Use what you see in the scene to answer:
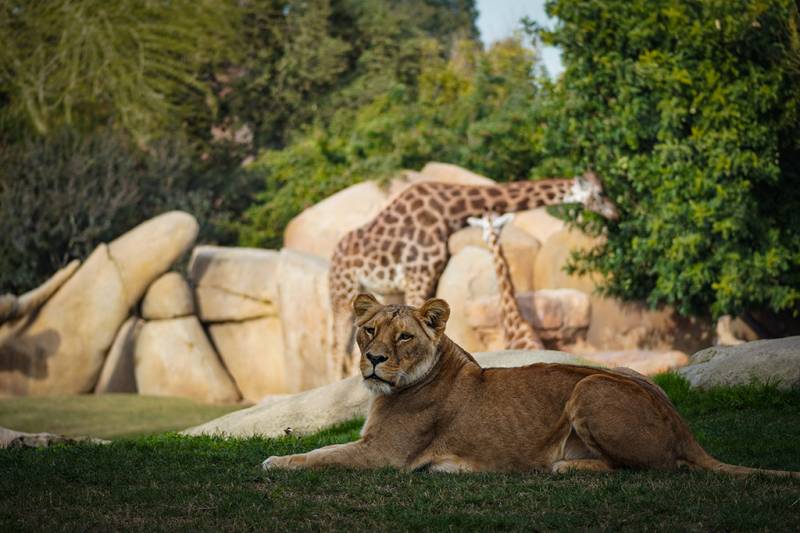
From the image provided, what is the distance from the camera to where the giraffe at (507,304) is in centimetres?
1506

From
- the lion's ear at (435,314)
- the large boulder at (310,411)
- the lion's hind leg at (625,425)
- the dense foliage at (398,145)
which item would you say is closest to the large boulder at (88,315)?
the dense foliage at (398,145)

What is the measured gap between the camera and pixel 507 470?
6613 millimetres

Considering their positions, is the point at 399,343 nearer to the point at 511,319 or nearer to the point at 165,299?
the point at 511,319

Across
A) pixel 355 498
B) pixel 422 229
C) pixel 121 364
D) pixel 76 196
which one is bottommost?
pixel 121 364

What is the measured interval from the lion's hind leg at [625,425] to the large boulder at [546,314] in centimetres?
979

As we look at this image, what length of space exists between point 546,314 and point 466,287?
135 cm

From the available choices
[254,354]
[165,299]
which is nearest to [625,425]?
[165,299]

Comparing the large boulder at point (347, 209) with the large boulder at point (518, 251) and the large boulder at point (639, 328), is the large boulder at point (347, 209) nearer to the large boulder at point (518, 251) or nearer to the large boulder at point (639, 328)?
the large boulder at point (518, 251)

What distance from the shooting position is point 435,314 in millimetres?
6891

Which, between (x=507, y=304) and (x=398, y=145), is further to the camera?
(x=398, y=145)

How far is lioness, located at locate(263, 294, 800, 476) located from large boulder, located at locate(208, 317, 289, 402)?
13.2 meters

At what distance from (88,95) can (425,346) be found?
61.1 ft

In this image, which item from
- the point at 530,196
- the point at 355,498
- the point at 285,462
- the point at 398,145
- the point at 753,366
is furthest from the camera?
the point at 398,145

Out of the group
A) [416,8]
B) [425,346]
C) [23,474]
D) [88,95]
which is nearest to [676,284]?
[425,346]
